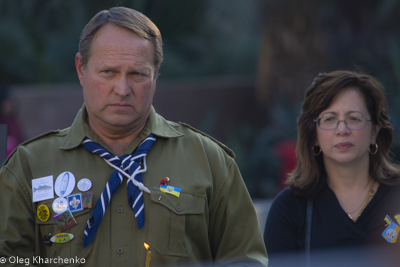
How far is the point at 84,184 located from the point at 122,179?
18 cm

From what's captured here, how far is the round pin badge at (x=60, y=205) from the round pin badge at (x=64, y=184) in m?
0.02

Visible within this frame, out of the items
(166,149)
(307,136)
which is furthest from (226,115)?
(166,149)

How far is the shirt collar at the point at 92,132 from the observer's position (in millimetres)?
2957

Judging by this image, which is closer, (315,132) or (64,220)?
(64,220)

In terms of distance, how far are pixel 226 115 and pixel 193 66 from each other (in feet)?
7.11

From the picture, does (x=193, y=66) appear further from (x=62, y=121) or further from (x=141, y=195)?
(x=141, y=195)

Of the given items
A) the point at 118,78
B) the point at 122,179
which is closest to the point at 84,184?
the point at 122,179

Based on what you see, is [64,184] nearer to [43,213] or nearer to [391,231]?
[43,213]

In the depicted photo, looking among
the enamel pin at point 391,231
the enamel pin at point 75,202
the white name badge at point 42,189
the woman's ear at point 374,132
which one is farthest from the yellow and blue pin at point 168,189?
the woman's ear at point 374,132

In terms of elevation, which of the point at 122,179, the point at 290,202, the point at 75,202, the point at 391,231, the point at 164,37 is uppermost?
the point at 164,37

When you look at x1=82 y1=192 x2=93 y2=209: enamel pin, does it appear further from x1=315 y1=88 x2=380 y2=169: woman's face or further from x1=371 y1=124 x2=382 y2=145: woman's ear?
x1=371 y1=124 x2=382 y2=145: woman's ear

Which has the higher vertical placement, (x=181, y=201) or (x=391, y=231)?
(x=181, y=201)

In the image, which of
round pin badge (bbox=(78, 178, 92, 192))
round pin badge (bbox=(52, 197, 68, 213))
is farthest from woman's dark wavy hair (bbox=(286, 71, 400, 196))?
round pin badge (bbox=(52, 197, 68, 213))

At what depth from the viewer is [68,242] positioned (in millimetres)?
2771
